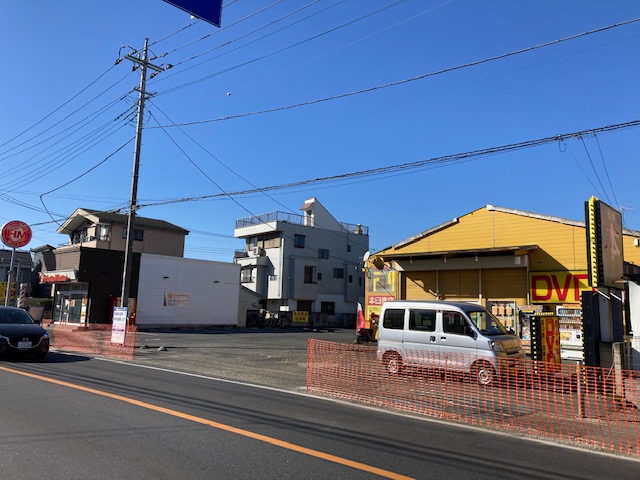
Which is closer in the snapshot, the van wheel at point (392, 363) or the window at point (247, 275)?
the van wheel at point (392, 363)

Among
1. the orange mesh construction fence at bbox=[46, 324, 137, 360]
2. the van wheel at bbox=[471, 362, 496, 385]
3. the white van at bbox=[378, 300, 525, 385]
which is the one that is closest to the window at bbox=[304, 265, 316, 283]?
the orange mesh construction fence at bbox=[46, 324, 137, 360]

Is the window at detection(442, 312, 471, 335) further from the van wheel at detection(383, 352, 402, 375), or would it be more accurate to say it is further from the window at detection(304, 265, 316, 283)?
the window at detection(304, 265, 316, 283)

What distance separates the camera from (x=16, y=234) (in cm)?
2369

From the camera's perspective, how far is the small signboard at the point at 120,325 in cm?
1867

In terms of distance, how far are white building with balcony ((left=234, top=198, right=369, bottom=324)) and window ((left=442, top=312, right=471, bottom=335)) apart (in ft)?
124

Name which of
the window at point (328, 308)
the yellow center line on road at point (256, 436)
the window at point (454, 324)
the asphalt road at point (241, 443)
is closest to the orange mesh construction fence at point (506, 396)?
the window at point (454, 324)

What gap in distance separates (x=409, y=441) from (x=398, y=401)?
2.89 m

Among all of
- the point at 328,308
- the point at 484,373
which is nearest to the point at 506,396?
the point at 484,373

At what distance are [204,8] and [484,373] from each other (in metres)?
9.19

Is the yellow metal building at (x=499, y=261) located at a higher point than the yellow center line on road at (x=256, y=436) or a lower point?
higher

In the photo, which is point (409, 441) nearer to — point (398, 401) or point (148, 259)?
point (398, 401)

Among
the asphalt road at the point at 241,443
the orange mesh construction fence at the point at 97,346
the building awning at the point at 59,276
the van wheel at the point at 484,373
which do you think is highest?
the building awning at the point at 59,276

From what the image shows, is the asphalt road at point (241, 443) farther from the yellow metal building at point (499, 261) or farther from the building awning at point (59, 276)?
the building awning at point (59, 276)

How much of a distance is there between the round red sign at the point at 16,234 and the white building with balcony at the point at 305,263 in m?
27.4
